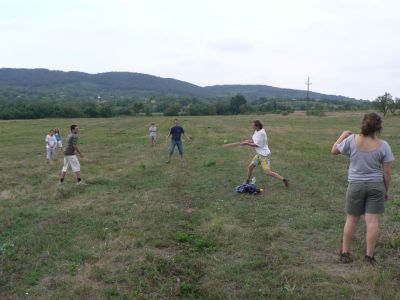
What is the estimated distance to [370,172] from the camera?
6.09 m

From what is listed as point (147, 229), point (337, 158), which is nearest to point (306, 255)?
point (147, 229)

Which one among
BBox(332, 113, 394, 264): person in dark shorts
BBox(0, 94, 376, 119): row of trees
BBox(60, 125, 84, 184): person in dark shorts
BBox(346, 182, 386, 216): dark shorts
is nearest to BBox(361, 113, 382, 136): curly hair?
BBox(332, 113, 394, 264): person in dark shorts

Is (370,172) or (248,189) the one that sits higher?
(370,172)

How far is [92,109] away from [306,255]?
10361 cm

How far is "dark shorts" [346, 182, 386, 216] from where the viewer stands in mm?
6074

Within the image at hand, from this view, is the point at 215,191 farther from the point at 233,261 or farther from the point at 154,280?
the point at 154,280

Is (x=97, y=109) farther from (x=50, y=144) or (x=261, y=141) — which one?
(x=261, y=141)

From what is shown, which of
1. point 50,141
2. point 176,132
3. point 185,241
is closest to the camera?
point 185,241

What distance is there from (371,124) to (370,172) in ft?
2.15

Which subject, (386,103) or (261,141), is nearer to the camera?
(261,141)

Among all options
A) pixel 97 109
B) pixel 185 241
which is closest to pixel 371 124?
pixel 185 241

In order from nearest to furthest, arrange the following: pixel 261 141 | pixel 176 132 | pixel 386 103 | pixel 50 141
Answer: pixel 261 141, pixel 176 132, pixel 50 141, pixel 386 103

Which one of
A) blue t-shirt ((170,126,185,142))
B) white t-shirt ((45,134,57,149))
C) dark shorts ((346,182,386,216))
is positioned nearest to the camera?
dark shorts ((346,182,386,216))

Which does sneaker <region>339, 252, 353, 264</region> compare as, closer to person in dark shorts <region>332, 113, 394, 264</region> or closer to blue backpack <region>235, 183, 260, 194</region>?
person in dark shorts <region>332, 113, 394, 264</region>
